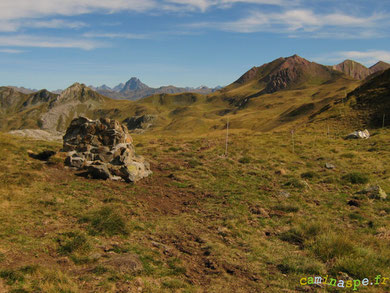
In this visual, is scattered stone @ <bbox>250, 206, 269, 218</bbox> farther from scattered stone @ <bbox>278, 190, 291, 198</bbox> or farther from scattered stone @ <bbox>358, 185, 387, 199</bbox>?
scattered stone @ <bbox>358, 185, 387, 199</bbox>

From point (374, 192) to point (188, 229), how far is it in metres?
13.1

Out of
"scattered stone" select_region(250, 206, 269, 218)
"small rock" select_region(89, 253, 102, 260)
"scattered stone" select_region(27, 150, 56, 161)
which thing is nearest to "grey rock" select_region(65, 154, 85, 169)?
"scattered stone" select_region(27, 150, 56, 161)

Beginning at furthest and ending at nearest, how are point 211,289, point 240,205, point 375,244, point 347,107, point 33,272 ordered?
point 347,107, point 240,205, point 375,244, point 211,289, point 33,272

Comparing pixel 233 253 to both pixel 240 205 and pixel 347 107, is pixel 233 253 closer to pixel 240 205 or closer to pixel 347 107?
pixel 240 205

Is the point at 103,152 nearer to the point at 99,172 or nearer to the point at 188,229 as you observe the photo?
the point at 99,172

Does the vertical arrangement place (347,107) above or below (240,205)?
above

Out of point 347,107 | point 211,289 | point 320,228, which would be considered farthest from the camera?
point 347,107

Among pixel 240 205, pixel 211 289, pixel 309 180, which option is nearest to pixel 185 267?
pixel 211 289

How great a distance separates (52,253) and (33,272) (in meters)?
1.69

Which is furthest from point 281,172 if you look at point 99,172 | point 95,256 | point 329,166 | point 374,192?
point 95,256

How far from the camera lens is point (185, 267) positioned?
9.76m

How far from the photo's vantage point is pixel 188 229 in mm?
13062

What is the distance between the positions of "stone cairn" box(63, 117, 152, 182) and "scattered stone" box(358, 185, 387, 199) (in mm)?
15469

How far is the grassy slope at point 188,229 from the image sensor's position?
8.84 metres
